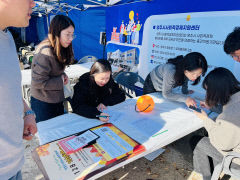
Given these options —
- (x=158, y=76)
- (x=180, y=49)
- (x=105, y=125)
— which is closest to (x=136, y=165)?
(x=105, y=125)

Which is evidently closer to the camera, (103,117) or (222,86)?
(222,86)

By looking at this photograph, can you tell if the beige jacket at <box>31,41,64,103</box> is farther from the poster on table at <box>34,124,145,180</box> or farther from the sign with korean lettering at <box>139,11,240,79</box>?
the sign with korean lettering at <box>139,11,240,79</box>

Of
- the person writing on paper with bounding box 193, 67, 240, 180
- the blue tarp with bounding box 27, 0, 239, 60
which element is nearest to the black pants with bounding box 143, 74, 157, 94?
the person writing on paper with bounding box 193, 67, 240, 180

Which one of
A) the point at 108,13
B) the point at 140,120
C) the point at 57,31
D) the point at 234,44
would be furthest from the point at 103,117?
the point at 108,13

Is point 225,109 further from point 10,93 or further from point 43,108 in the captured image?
point 43,108

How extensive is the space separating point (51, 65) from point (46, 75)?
0.11 m

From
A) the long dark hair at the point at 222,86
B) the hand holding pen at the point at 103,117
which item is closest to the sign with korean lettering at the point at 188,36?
the long dark hair at the point at 222,86

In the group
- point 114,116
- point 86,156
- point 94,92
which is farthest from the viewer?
point 94,92

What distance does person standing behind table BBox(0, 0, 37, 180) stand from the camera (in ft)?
2.07

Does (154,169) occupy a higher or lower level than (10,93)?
lower

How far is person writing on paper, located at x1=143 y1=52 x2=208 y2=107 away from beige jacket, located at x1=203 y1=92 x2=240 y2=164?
0.50 m

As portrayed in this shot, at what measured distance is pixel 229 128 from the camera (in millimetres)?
1246

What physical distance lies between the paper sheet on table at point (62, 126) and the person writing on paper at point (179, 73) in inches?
37.1

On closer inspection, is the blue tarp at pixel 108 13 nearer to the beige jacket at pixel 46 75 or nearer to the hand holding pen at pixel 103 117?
the hand holding pen at pixel 103 117
